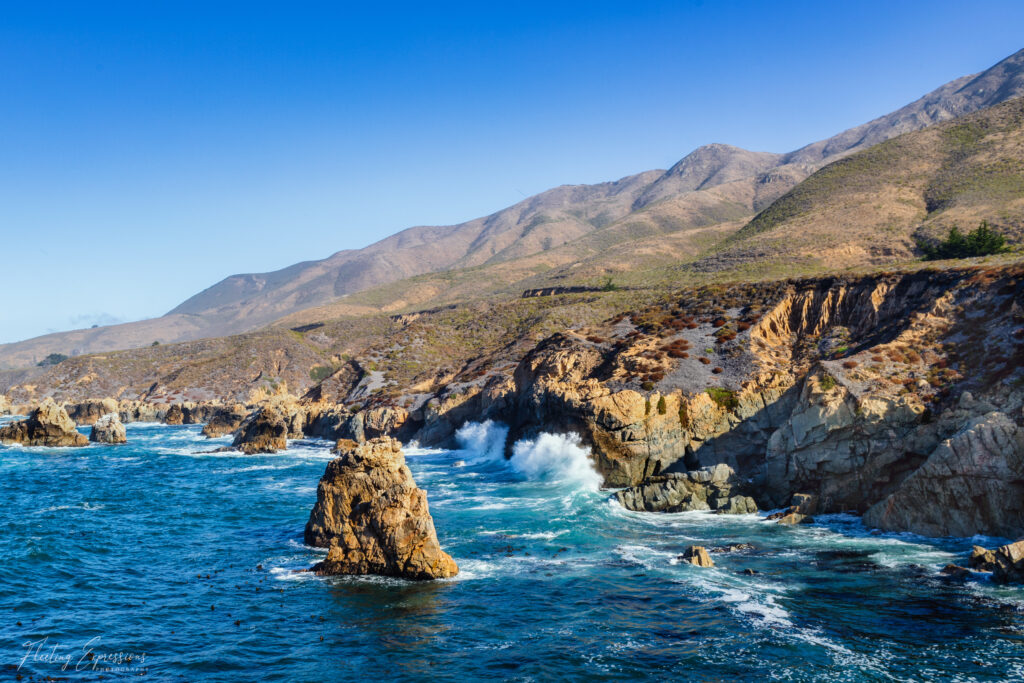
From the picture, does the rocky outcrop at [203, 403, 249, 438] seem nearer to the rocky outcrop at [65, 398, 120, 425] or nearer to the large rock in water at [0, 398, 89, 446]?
the large rock in water at [0, 398, 89, 446]

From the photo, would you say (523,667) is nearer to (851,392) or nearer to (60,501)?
(851,392)

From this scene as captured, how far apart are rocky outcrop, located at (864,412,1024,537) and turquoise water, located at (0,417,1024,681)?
4.71 ft

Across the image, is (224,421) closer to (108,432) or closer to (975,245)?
(108,432)

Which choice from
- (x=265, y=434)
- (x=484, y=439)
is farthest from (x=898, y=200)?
(x=265, y=434)

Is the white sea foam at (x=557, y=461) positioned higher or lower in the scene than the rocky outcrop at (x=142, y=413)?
lower

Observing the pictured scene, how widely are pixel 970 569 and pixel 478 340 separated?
297ft

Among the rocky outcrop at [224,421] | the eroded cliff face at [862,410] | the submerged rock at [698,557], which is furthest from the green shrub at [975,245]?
the rocky outcrop at [224,421]

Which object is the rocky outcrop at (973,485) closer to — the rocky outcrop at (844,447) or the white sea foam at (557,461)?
the rocky outcrop at (844,447)

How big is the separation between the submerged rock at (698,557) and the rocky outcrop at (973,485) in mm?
10104

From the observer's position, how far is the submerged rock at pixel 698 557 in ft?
85.9

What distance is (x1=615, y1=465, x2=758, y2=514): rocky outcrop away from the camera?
117 feet

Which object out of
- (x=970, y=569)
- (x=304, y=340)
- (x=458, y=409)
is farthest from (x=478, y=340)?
(x=970, y=569)

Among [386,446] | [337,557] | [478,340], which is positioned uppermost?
[478,340]

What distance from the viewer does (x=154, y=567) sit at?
2761 centimetres
